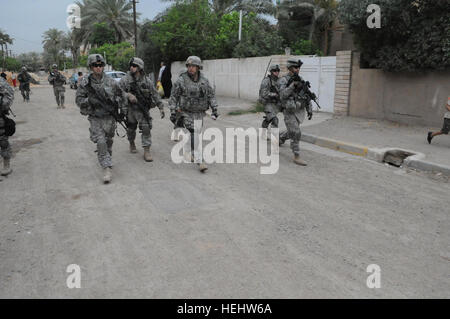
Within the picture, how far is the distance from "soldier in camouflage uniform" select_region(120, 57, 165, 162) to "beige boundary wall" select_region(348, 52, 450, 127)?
6.40 meters

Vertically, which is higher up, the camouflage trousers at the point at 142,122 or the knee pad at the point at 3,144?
the camouflage trousers at the point at 142,122

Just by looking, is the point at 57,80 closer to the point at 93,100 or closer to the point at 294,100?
the point at 93,100

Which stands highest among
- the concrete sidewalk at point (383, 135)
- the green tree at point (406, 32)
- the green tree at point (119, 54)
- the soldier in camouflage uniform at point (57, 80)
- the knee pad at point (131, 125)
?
the green tree at point (119, 54)

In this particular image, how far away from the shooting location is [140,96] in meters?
6.41

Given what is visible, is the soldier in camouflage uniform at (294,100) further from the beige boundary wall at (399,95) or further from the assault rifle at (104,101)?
the beige boundary wall at (399,95)

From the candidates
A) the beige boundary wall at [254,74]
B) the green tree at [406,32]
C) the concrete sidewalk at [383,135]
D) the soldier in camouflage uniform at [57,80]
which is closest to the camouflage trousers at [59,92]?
the soldier in camouflage uniform at [57,80]

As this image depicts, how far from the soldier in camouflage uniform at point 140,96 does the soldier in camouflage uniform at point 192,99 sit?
51cm

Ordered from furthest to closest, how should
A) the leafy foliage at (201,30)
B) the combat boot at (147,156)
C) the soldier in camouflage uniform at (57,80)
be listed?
the leafy foliage at (201,30) < the soldier in camouflage uniform at (57,80) < the combat boot at (147,156)

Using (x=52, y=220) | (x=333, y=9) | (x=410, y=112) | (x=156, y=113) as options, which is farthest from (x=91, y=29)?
(x=52, y=220)

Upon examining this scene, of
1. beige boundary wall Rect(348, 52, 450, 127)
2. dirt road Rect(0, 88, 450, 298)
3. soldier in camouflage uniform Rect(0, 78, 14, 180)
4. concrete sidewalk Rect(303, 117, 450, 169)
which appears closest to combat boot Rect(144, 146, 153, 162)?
Result: dirt road Rect(0, 88, 450, 298)

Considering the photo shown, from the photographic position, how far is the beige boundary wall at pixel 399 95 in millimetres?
8859

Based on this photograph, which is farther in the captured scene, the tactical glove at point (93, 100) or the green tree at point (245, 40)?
the green tree at point (245, 40)
